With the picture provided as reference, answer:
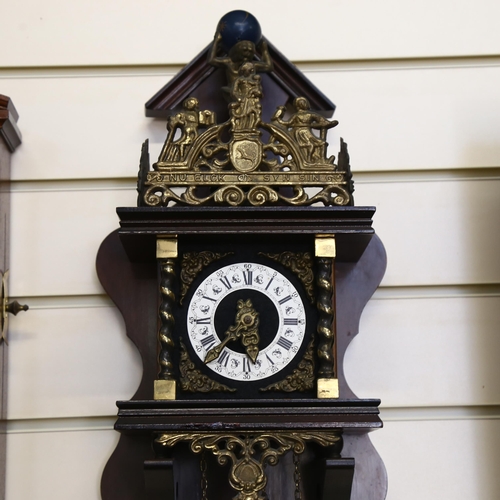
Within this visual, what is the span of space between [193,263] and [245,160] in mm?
173

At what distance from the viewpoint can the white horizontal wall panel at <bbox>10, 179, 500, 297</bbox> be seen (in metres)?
1.50

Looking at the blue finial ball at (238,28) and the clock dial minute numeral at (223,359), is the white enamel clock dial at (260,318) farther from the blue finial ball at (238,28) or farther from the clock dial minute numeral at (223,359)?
the blue finial ball at (238,28)

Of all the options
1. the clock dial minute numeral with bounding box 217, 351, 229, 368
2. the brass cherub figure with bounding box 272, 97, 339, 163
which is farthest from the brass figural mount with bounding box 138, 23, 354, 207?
the clock dial minute numeral with bounding box 217, 351, 229, 368

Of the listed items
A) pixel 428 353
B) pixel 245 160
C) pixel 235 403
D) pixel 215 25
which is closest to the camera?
pixel 235 403

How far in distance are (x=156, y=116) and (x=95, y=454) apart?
0.56m

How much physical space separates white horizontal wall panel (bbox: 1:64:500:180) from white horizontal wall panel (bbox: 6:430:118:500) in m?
0.43

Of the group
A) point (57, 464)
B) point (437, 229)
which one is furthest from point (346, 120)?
point (57, 464)

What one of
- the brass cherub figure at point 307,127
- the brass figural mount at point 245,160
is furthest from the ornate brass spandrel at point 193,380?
the brass cherub figure at point 307,127

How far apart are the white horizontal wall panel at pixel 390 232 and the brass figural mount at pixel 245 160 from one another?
173mm

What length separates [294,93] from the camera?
1550 mm

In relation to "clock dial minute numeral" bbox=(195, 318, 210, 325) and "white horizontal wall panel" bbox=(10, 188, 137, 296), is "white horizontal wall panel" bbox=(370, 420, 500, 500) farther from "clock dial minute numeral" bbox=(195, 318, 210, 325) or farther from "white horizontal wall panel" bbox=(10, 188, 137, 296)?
"white horizontal wall panel" bbox=(10, 188, 137, 296)

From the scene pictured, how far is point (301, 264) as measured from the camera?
137 cm

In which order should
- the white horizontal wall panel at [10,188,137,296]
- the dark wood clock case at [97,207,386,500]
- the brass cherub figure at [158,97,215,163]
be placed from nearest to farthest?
the dark wood clock case at [97,207,386,500] < the brass cherub figure at [158,97,215,163] < the white horizontal wall panel at [10,188,137,296]

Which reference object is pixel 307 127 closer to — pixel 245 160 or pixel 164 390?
pixel 245 160
